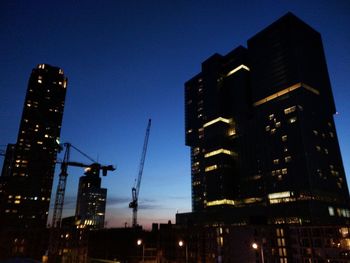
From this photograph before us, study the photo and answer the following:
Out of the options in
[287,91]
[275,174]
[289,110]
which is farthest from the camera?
[287,91]

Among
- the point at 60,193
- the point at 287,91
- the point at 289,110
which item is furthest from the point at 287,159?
the point at 60,193

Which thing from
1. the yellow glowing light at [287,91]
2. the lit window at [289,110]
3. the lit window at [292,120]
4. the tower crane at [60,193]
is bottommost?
→ the tower crane at [60,193]

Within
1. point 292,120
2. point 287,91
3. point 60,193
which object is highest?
point 287,91

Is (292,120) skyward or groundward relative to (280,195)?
skyward

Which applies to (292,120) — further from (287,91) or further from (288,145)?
(287,91)

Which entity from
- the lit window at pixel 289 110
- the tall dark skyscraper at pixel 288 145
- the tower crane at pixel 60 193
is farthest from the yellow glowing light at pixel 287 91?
the tower crane at pixel 60 193

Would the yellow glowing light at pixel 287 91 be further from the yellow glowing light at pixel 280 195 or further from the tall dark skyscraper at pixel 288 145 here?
the yellow glowing light at pixel 280 195

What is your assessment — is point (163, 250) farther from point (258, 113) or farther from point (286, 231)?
point (258, 113)

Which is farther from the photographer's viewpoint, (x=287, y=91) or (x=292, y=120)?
(x=287, y=91)

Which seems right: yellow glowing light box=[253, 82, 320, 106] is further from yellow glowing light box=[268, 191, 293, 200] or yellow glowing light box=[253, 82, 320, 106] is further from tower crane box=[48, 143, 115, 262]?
tower crane box=[48, 143, 115, 262]

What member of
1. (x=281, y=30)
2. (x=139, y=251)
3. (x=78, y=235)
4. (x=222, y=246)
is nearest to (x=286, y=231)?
(x=222, y=246)

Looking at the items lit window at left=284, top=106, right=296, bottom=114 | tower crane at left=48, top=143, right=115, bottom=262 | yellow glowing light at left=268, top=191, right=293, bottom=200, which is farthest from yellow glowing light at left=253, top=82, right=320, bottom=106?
tower crane at left=48, top=143, right=115, bottom=262

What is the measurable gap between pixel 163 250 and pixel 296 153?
9000cm

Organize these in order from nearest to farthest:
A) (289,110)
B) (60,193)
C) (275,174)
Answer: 1. (60,193)
2. (275,174)
3. (289,110)
